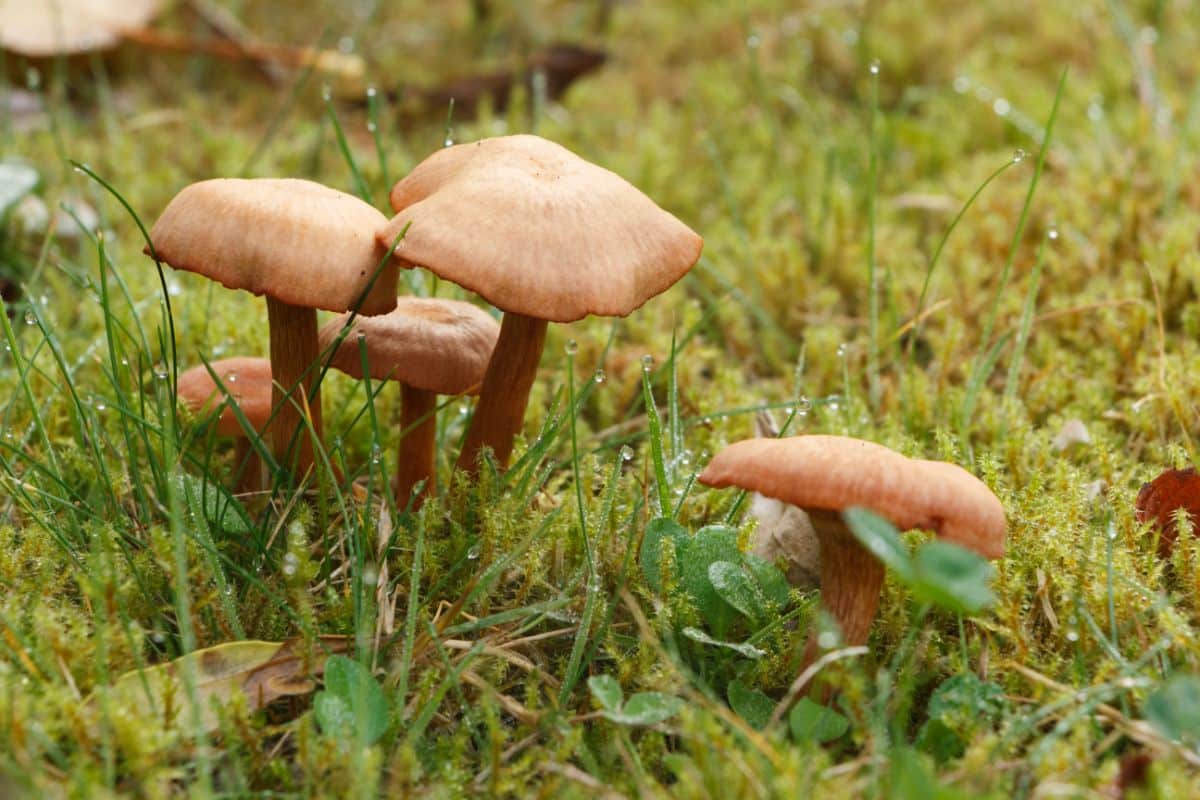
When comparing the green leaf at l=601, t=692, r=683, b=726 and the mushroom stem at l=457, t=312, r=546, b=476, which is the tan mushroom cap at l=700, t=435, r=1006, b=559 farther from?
the mushroom stem at l=457, t=312, r=546, b=476

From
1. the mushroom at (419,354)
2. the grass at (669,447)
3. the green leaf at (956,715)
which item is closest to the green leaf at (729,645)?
the grass at (669,447)

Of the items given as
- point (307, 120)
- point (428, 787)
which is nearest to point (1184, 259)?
point (428, 787)

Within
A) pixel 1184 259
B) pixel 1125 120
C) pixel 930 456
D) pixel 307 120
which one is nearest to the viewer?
pixel 930 456

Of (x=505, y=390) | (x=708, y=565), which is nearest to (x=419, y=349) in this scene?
(x=505, y=390)

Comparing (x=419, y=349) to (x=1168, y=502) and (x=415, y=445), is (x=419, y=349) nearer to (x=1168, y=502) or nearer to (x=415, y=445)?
(x=415, y=445)

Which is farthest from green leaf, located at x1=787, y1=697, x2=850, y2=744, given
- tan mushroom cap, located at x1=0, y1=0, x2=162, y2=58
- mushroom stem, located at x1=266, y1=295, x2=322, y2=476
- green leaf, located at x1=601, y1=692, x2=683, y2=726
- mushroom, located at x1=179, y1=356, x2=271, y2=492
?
tan mushroom cap, located at x1=0, y1=0, x2=162, y2=58

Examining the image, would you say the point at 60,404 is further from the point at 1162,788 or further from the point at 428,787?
the point at 1162,788
